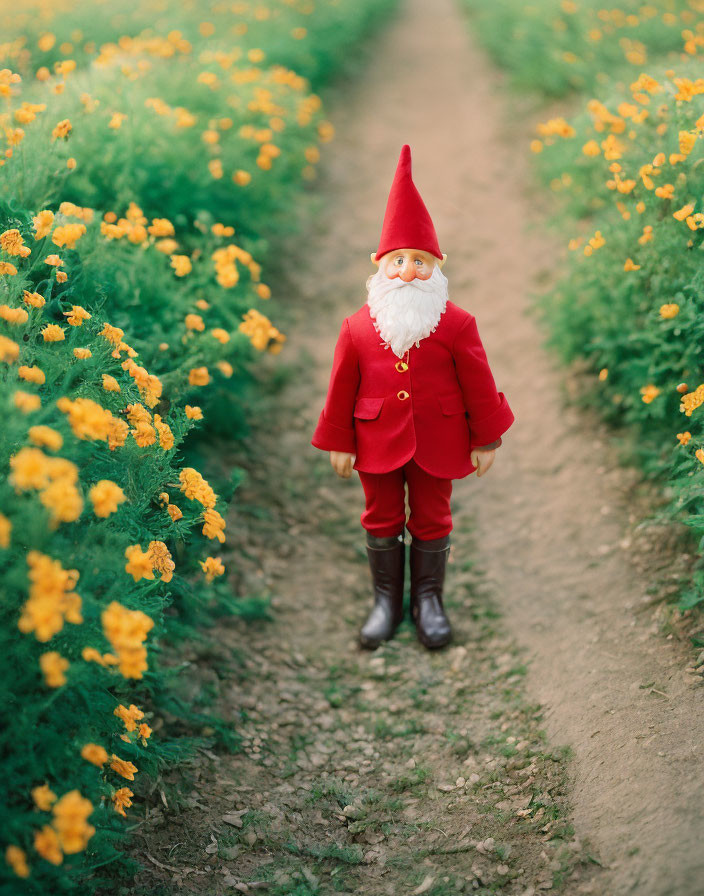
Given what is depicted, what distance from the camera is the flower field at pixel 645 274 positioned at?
2.90m

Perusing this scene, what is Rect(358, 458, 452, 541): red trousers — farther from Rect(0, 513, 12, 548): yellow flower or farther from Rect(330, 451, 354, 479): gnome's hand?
Rect(0, 513, 12, 548): yellow flower

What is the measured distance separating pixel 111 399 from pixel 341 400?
2.53 ft

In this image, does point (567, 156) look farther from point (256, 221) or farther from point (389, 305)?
point (389, 305)

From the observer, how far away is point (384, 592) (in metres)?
3.04

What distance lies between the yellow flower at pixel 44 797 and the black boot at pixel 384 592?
150cm

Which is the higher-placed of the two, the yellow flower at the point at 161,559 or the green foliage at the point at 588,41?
the green foliage at the point at 588,41

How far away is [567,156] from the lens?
452cm

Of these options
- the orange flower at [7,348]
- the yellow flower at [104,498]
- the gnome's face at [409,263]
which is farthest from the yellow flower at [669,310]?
the orange flower at [7,348]

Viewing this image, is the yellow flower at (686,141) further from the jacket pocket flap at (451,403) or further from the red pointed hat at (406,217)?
the jacket pocket flap at (451,403)

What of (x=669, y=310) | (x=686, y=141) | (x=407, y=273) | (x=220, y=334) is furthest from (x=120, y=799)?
(x=686, y=141)

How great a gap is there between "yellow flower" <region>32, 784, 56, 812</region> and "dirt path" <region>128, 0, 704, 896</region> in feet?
2.04

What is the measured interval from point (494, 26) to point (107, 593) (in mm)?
8554

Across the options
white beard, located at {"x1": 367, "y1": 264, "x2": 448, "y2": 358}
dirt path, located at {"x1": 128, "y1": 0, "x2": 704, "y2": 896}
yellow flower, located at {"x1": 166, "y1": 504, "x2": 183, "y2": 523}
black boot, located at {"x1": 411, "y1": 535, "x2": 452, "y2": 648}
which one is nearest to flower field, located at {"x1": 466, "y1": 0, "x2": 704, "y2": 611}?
dirt path, located at {"x1": 128, "y1": 0, "x2": 704, "y2": 896}

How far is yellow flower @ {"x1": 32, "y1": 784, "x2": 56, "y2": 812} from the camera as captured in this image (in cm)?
166
